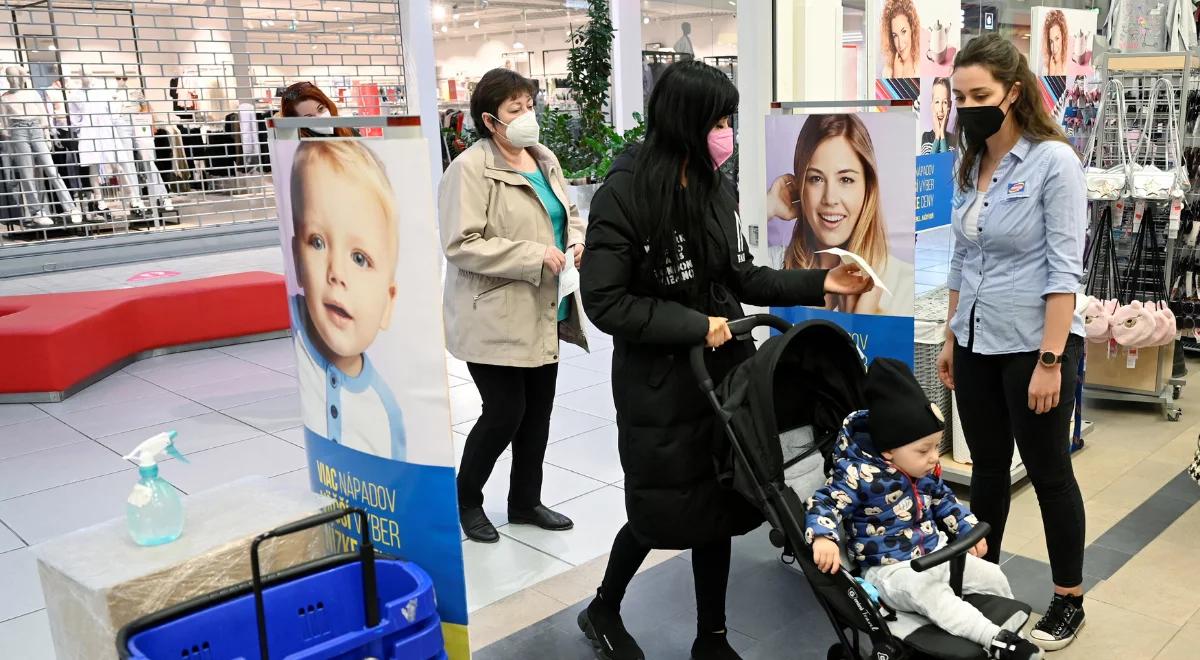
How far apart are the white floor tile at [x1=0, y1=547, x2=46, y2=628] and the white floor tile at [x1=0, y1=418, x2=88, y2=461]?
4.50 feet

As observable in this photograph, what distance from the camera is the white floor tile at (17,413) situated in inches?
212

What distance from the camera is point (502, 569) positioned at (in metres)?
3.40

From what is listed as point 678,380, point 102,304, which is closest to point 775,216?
point 678,380

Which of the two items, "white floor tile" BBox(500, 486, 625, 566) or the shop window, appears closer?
"white floor tile" BBox(500, 486, 625, 566)

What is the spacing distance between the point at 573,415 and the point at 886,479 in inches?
116

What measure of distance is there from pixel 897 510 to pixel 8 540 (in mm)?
3268

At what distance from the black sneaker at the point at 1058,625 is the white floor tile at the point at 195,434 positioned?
3.65 meters

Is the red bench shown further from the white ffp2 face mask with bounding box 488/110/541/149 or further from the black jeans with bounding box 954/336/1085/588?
the black jeans with bounding box 954/336/1085/588

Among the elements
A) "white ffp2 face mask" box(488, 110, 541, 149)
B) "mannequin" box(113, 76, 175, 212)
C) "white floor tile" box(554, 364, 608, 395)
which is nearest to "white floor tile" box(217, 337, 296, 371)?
"white floor tile" box(554, 364, 608, 395)

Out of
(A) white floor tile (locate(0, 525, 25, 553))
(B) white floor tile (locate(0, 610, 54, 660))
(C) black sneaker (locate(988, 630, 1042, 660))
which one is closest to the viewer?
(C) black sneaker (locate(988, 630, 1042, 660))

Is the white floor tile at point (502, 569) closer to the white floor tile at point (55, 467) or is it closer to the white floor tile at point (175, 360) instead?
the white floor tile at point (55, 467)

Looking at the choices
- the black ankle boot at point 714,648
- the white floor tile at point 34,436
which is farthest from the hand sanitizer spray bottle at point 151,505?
the white floor tile at point 34,436

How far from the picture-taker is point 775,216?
10.8 feet

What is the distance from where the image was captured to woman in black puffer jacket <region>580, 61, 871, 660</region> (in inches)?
93.0
